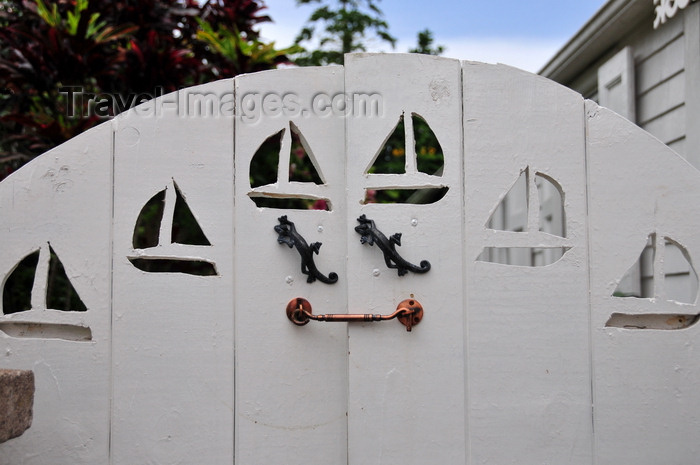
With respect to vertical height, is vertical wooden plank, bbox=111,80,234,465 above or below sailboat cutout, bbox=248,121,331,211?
below

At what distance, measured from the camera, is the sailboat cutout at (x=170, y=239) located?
1.60 meters

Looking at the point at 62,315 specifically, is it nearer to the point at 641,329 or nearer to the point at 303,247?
the point at 303,247

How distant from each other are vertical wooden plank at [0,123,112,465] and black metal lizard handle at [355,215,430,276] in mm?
593

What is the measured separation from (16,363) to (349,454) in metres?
0.79

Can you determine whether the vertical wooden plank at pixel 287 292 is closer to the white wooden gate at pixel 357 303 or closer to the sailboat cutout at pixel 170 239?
the white wooden gate at pixel 357 303

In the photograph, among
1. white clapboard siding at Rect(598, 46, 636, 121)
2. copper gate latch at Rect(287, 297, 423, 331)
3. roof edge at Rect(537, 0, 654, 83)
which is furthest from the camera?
white clapboard siding at Rect(598, 46, 636, 121)

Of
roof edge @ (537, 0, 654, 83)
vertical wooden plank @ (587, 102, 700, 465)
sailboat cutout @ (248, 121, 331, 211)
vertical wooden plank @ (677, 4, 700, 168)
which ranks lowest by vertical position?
vertical wooden plank @ (587, 102, 700, 465)

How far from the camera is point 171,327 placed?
1597mm

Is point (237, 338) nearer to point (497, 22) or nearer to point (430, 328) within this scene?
point (430, 328)

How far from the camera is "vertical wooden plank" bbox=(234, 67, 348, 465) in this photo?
5.26ft

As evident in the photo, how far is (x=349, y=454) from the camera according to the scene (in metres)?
1.59

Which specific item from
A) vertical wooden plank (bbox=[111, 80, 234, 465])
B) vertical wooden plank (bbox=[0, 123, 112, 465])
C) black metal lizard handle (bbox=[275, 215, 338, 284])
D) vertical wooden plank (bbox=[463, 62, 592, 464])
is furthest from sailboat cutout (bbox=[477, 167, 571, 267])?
vertical wooden plank (bbox=[0, 123, 112, 465])

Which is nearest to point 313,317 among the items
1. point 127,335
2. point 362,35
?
point 127,335

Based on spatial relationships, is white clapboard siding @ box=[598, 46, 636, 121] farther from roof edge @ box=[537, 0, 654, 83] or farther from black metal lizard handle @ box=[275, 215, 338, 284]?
black metal lizard handle @ box=[275, 215, 338, 284]
